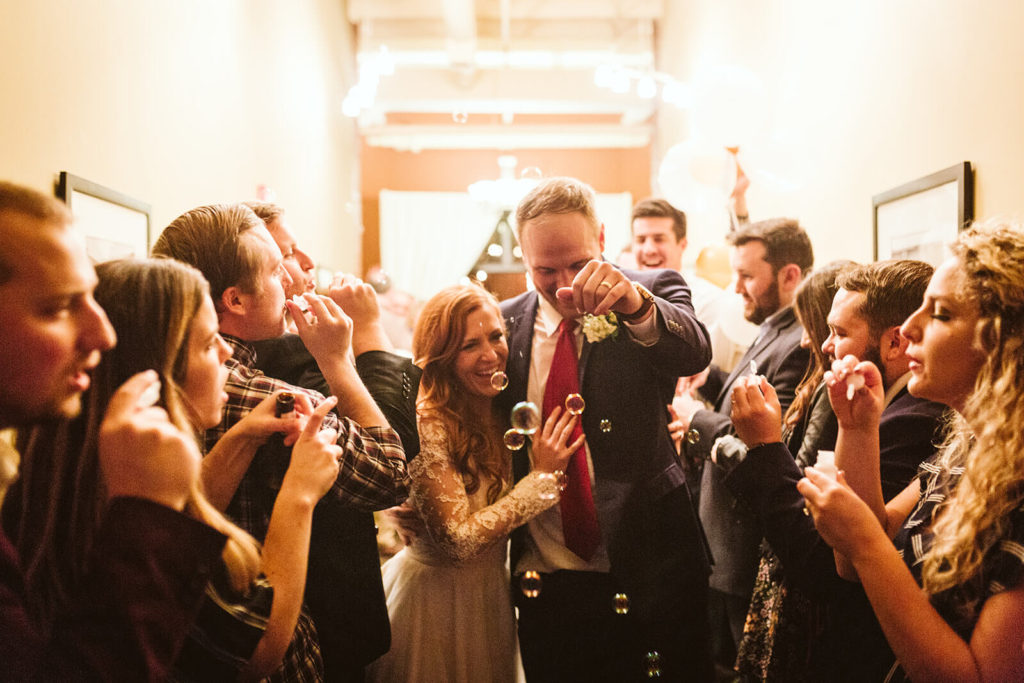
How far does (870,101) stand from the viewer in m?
2.69

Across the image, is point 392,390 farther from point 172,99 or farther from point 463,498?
point 172,99

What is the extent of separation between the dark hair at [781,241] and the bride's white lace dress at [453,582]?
4.95 ft

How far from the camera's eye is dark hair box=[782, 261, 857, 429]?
1.81 metres

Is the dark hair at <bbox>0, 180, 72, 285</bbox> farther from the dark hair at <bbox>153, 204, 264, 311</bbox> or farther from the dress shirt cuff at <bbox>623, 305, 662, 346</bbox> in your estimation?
the dress shirt cuff at <bbox>623, 305, 662, 346</bbox>

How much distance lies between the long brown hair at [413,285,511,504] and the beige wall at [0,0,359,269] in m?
0.97

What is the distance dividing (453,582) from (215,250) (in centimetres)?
86

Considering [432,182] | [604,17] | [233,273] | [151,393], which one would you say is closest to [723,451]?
[233,273]

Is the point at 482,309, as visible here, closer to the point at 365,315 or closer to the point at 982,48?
the point at 365,315

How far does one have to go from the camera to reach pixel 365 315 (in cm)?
146

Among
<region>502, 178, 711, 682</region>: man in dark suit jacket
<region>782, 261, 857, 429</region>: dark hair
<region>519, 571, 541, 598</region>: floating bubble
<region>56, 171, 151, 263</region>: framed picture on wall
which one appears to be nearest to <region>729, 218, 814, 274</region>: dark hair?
<region>782, 261, 857, 429</region>: dark hair

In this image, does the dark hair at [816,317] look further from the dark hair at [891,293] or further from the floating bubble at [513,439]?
the floating bubble at [513,439]

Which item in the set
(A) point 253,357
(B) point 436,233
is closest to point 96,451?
(A) point 253,357

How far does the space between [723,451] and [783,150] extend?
79.0 inches

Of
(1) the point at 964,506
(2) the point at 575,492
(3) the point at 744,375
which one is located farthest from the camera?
(3) the point at 744,375
